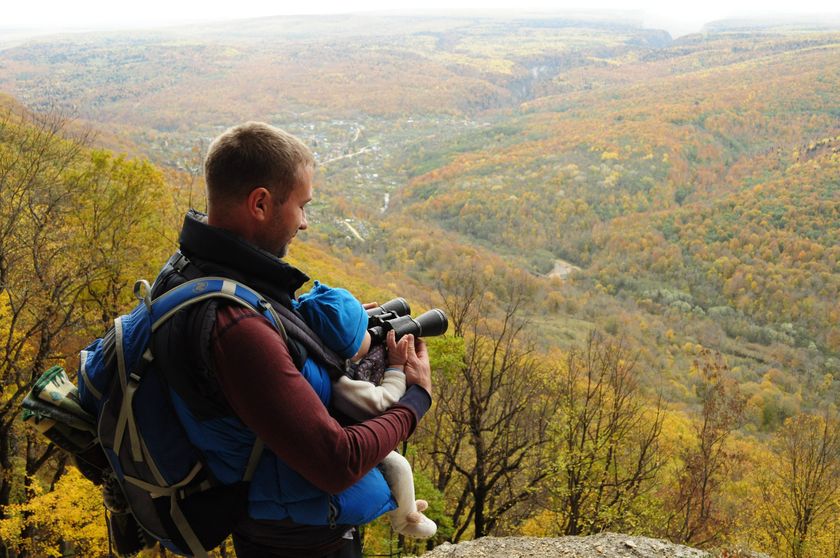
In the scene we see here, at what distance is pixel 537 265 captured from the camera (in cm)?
8681

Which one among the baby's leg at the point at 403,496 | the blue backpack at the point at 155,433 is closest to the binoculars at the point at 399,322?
the baby's leg at the point at 403,496

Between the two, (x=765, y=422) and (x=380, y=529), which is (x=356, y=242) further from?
(x=380, y=529)

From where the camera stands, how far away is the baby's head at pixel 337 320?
79.4 inches

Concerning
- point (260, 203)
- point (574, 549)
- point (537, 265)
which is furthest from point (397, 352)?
point (537, 265)

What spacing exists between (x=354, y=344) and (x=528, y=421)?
16.8 metres

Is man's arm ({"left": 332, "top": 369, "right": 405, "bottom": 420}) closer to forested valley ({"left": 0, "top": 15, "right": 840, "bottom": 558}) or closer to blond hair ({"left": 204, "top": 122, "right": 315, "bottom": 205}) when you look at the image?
blond hair ({"left": 204, "top": 122, "right": 315, "bottom": 205})

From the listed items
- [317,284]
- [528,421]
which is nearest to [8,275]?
[317,284]

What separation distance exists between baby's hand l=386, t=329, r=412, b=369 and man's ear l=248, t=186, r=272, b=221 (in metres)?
0.67

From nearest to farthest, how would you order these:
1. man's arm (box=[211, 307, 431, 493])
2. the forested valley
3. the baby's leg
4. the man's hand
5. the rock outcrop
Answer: man's arm (box=[211, 307, 431, 493])
the man's hand
the baby's leg
the rock outcrop
the forested valley

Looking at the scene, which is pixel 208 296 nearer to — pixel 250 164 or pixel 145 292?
pixel 145 292

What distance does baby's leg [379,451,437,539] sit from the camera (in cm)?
238

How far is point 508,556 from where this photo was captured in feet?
28.9

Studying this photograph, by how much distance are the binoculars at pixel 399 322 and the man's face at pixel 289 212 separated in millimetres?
521

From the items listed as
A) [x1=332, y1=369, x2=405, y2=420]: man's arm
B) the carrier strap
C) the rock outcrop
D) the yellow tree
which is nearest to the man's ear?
[x1=332, y1=369, x2=405, y2=420]: man's arm
